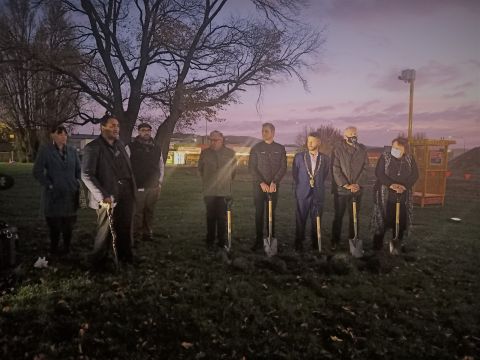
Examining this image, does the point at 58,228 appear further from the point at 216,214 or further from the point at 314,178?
the point at 314,178

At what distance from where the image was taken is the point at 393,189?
7.01 m

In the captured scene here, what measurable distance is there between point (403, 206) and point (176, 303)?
486cm

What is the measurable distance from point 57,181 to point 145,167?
1.61m

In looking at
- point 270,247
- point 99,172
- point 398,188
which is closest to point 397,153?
point 398,188

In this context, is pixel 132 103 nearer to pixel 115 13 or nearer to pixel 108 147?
pixel 115 13

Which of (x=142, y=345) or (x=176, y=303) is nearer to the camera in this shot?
→ (x=142, y=345)

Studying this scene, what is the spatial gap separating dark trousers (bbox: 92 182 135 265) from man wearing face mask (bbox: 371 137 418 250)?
4686 mm

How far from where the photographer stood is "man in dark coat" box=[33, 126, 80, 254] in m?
5.98

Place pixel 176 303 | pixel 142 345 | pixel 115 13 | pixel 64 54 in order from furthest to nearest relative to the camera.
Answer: pixel 115 13, pixel 64 54, pixel 176 303, pixel 142 345

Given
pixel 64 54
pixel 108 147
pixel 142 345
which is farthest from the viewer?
pixel 64 54

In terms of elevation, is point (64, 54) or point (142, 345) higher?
point (64, 54)

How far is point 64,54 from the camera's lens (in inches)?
607

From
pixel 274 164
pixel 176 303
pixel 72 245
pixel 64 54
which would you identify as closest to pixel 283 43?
pixel 64 54

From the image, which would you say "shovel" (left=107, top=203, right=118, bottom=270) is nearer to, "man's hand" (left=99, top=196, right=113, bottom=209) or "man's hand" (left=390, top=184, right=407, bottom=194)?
"man's hand" (left=99, top=196, right=113, bottom=209)
